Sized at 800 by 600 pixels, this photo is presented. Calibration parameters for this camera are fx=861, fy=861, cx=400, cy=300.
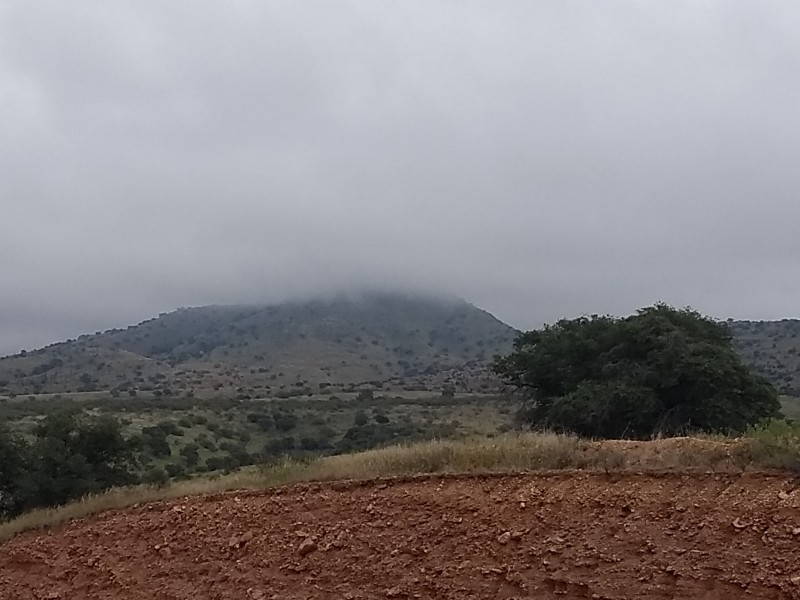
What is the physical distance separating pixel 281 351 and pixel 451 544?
400 feet

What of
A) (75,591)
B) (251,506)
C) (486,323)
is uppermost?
(486,323)

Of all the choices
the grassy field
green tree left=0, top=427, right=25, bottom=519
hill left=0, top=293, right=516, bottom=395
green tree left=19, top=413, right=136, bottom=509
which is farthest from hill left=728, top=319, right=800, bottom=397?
green tree left=0, top=427, right=25, bottom=519

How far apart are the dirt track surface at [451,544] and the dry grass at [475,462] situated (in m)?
0.40

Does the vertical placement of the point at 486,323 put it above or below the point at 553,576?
above

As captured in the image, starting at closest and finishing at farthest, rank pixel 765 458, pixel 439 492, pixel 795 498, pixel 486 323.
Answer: pixel 795 498, pixel 765 458, pixel 439 492, pixel 486 323

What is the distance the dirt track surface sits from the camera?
9.29 m

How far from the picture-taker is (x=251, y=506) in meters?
13.7

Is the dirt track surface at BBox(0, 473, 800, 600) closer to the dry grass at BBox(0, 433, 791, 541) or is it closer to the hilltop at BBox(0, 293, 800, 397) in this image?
the dry grass at BBox(0, 433, 791, 541)

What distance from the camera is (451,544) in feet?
36.2

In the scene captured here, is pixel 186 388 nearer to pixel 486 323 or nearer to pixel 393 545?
pixel 393 545

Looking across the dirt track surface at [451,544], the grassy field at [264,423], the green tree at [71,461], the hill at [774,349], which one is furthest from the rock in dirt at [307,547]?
the hill at [774,349]

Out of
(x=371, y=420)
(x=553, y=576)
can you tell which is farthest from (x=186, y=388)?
(x=553, y=576)

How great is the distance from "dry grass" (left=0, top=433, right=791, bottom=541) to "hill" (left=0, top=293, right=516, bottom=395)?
6038cm

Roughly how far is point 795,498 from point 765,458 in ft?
3.60
